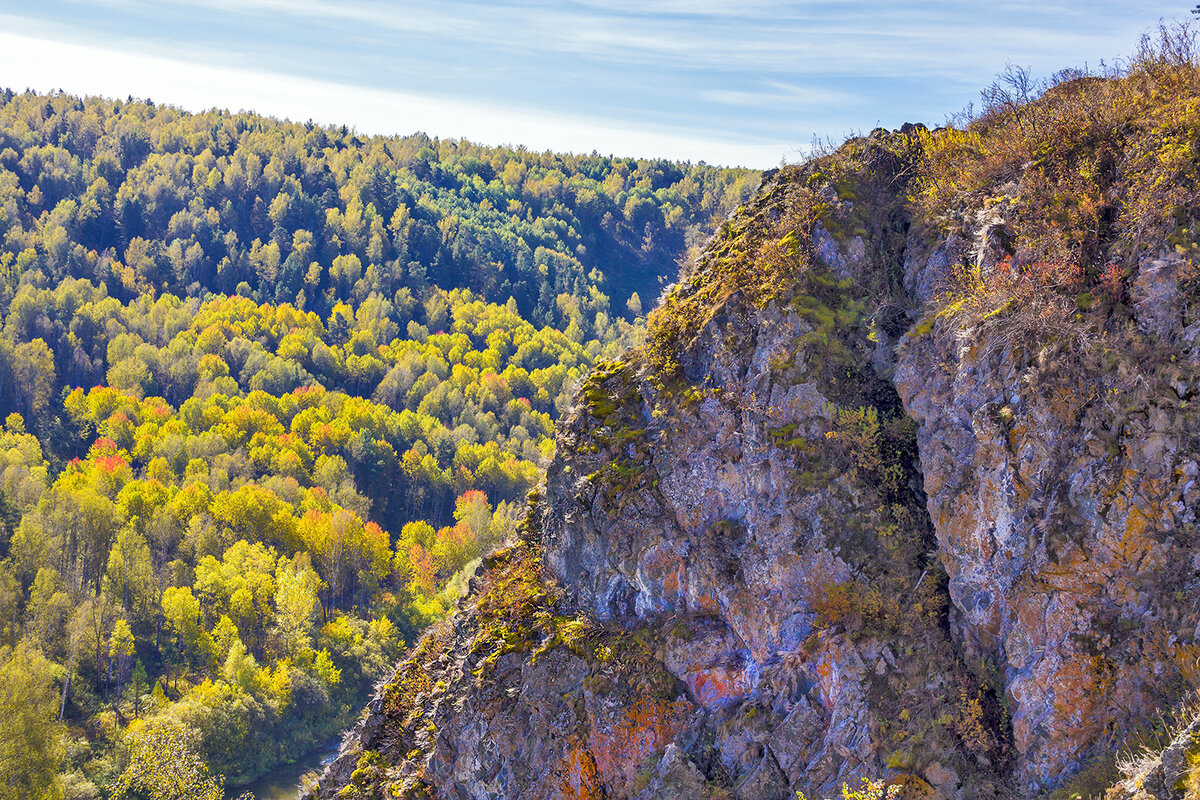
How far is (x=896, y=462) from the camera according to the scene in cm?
1670

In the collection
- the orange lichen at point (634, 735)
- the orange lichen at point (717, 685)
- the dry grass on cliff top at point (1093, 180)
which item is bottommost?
the orange lichen at point (634, 735)

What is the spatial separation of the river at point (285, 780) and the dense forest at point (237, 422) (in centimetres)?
Result: 104

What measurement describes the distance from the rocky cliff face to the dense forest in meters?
4.12

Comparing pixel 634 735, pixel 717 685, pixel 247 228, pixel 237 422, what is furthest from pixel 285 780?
pixel 247 228

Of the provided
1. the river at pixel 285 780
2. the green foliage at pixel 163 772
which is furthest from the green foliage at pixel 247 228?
the green foliage at pixel 163 772

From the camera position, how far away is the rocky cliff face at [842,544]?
43.2 feet

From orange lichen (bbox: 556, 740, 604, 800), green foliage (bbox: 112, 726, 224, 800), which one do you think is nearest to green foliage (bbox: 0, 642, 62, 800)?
green foliage (bbox: 112, 726, 224, 800)

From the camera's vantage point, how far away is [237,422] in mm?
103438

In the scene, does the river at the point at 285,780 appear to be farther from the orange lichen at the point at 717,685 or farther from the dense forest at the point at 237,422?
the orange lichen at the point at 717,685

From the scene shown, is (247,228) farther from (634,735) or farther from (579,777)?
(634,735)

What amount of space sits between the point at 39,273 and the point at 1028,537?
15682 centimetres

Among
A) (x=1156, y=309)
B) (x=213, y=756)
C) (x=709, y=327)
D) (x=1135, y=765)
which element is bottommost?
(x=213, y=756)

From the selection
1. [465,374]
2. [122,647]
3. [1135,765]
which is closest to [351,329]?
[465,374]

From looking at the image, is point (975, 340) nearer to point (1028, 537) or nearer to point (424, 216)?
point (1028, 537)
